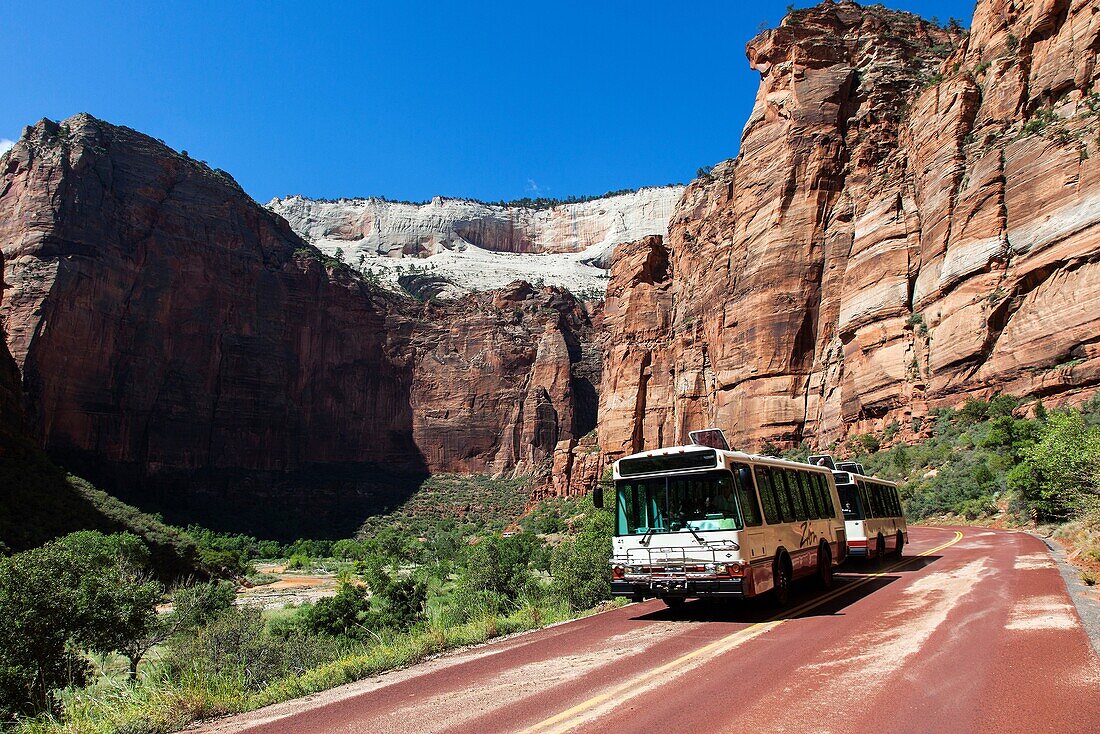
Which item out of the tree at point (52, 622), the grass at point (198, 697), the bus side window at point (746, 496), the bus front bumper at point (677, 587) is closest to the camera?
the grass at point (198, 697)

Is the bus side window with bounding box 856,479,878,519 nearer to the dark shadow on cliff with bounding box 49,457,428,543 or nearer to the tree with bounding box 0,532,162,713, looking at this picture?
the tree with bounding box 0,532,162,713

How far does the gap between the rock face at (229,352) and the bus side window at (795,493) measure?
81021 mm

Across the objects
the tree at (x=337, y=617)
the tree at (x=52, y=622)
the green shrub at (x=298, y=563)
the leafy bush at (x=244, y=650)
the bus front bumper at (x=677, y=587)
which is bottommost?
the green shrub at (x=298, y=563)

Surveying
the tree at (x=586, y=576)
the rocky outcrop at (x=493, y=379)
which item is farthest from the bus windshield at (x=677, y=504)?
the rocky outcrop at (x=493, y=379)

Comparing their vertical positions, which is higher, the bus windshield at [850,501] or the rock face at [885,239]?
the rock face at [885,239]

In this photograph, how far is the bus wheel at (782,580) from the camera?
11734 millimetres

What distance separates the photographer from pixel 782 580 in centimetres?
1188

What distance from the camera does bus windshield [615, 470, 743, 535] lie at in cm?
1077

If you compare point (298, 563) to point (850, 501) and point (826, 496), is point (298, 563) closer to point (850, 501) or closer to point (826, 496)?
point (850, 501)

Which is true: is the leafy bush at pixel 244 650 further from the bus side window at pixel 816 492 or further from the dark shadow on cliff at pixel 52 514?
the dark shadow on cliff at pixel 52 514

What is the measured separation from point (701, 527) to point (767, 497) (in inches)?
67.4

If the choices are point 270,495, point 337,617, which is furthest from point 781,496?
point 270,495

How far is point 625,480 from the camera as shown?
1184 cm

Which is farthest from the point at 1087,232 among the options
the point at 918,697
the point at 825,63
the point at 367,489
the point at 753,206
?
the point at 367,489
